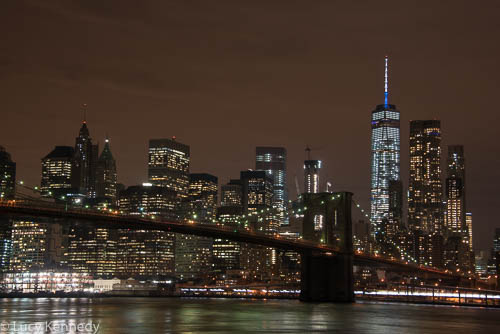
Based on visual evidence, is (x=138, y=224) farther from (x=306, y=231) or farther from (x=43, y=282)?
(x=43, y=282)

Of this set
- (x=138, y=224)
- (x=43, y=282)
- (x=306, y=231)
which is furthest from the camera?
(x=43, y=282)

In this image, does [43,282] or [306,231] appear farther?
[43,282]

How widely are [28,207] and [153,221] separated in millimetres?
13583

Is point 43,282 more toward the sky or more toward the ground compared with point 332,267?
more toward the ground

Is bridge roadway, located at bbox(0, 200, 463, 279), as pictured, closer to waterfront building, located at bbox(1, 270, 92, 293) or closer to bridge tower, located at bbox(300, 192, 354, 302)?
bridge tower, located at bbox(300, 192, 354, 302)

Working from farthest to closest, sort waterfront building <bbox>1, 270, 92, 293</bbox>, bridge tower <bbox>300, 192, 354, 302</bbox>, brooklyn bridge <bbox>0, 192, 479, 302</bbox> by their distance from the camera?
waterfront building <bbox>1, 270, 92, 293</bbox> → bridge tower <bbox>300, 192, 354, 302</bbox> → brooklyn bridge <bbox>0, 192, 479, 302</bbox>

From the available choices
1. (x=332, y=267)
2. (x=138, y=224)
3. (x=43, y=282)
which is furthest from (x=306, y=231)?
(x=43, y=282)

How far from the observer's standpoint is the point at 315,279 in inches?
3287

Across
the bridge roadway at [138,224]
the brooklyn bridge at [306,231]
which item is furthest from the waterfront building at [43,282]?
the bridge roadway at [138,224]

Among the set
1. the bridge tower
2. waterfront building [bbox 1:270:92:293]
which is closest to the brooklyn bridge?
the bridge tower

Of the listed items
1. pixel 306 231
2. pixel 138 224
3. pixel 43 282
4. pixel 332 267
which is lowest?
pixel 43 282

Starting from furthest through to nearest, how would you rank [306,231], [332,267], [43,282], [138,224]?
[43,282] → [306,231] → [332,267] → [138,224]

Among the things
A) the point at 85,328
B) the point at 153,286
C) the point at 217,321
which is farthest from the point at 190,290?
the point at 85,328

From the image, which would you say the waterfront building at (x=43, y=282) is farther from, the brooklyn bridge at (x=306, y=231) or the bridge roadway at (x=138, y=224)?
the bridge roadway at (x=138, y=224)
